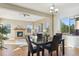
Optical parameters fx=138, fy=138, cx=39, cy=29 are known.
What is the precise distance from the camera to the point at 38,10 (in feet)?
10.1

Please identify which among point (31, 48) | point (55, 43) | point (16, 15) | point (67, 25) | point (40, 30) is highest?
point (16, 15)

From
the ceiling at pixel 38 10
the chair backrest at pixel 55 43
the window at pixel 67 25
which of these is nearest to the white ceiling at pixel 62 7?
the ceiling at pixel 38 10

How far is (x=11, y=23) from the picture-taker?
302 cm

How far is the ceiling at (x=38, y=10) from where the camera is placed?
3007 millimetres

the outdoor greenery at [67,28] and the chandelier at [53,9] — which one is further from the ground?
the chandelier at [53,9]

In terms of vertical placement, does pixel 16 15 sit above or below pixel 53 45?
above

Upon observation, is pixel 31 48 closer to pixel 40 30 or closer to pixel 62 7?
pixel 40 30

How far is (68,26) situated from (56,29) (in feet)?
0.94

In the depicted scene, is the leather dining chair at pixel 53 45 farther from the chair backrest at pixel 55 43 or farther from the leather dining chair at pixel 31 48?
the leather dining chair at pixel 31 48

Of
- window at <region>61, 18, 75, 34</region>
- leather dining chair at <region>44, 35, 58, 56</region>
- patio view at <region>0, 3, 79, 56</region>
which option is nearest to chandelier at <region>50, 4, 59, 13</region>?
patio view at <region>0, 3, 79, 56</region>

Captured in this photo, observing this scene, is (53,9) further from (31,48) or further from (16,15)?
(31,48)

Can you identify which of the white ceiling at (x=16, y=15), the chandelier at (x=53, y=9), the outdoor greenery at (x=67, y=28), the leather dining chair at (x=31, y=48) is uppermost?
the chandelier at (x=53, y=9)

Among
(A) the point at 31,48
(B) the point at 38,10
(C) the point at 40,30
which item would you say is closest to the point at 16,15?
(B) the point at 38,10

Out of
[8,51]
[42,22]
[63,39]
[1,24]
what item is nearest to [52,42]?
[63,39]
